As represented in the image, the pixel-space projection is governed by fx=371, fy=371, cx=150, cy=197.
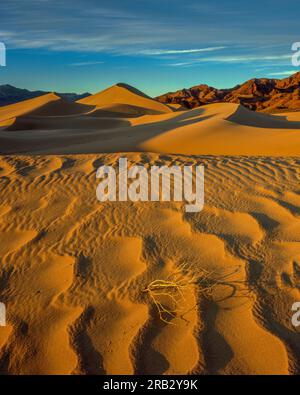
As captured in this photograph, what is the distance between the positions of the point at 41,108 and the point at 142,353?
85.2 ft

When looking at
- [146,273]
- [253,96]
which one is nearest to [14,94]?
[253,96]

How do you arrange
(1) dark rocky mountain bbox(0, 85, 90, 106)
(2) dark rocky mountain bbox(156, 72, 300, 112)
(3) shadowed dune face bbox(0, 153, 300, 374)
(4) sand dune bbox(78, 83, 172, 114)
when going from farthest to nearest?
(1) dark rocky mountain bbox(0, 85, 90, 106)
(2) dark rocky mountain bbox(156, 72, 300, 112)
(4) sand dune bbox(78, 83, 172, 114)
(3) shadowed dune face bbox(0, 153, 300, 374)

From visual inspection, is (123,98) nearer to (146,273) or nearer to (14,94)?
(146,273)

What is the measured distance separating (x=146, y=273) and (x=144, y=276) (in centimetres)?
3

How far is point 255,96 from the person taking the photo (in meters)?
43.5

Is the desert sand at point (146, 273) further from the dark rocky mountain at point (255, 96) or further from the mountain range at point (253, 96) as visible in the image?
the dark rocky mountain at point (255, 96)

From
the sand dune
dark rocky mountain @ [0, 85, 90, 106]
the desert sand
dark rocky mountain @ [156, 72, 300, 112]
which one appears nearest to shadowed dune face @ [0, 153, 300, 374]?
the desert sand

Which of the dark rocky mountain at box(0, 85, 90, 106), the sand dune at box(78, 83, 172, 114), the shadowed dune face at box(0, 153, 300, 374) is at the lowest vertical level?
the shadowed dune face at box(0, 153, 300, 374)

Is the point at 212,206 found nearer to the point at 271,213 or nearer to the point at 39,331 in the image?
the point at 271,213

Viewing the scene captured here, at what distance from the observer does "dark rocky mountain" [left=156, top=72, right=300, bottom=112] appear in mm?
36125

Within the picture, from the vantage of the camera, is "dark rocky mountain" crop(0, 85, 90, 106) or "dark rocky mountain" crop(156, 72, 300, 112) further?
"dark rocky mountain" crop(0, 85, 90, 106)

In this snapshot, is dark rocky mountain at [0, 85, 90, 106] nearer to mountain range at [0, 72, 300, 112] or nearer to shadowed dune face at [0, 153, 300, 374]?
mountain range at [0, 72, 300, 112]

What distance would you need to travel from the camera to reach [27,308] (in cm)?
213

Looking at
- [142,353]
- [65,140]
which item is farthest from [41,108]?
[142,353]
